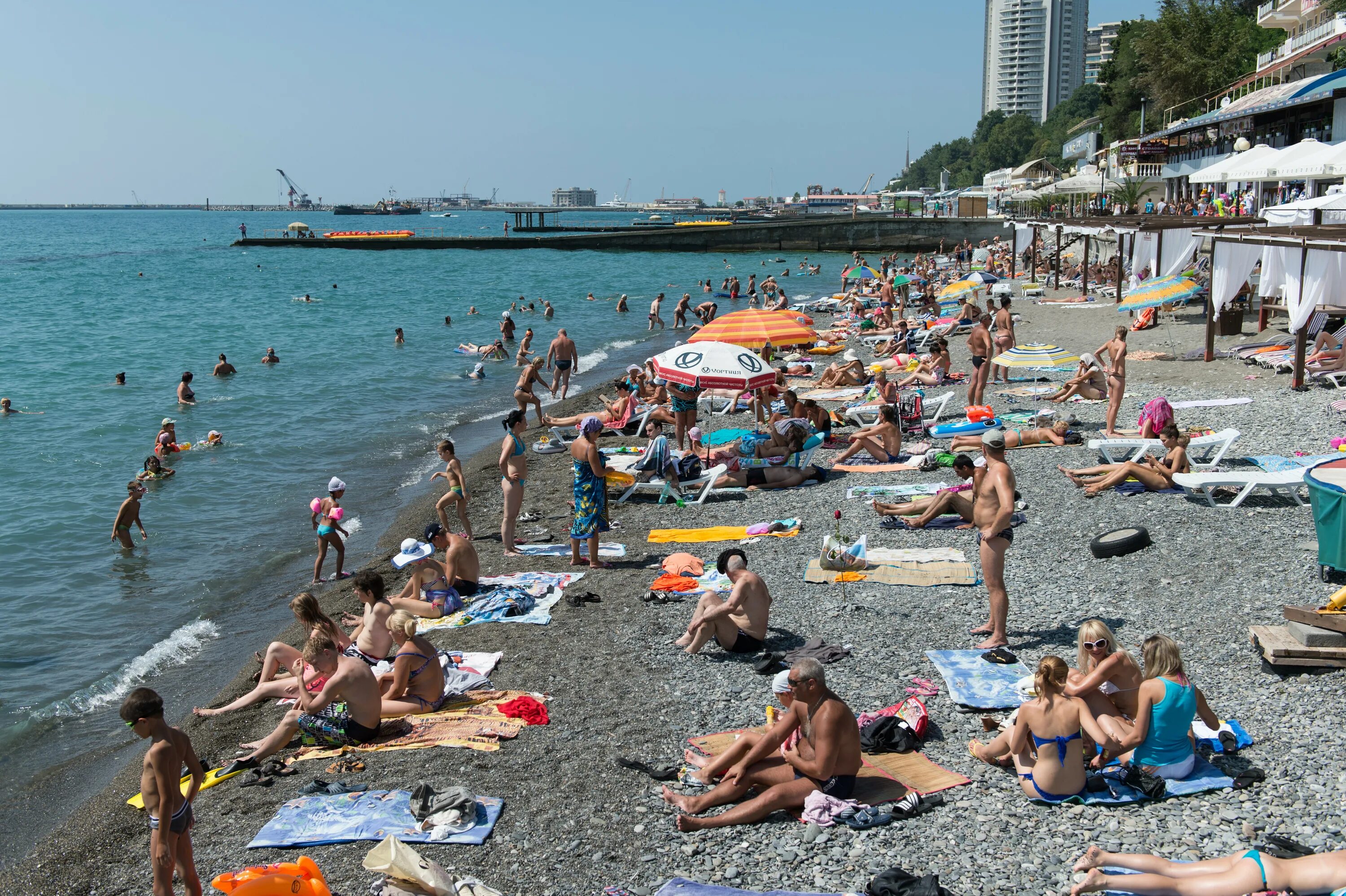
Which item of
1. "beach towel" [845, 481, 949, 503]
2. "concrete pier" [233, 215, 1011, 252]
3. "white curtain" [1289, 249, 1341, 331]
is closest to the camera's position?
"beach towel" [845, 481, 949, 503]

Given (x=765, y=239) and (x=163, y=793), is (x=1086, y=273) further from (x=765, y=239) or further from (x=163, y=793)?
(x=765, y=239)

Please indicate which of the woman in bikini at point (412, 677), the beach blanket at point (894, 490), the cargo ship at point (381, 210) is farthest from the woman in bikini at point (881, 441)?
the cargo ship at point (381, 210)

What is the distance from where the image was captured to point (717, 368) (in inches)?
518

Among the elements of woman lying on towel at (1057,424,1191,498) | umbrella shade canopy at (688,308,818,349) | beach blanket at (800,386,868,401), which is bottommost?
beach blanket at (800,386,868,401)

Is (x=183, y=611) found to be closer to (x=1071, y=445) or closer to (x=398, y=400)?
(x=1071, y=445)

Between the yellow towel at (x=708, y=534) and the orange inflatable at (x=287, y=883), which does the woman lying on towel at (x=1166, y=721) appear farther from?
the yellow towel at (x=708, y=534)

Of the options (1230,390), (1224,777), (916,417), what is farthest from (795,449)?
(1224,777)

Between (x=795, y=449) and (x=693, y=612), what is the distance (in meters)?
4.77

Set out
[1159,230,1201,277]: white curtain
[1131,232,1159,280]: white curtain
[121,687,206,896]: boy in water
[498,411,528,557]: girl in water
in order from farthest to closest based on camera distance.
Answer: [1131,232,1159,280]: white curtain
[1159,230,1201,277]: white curtain
[498,411,528,557]: girl in water
[121,687,206,896]: boy in water

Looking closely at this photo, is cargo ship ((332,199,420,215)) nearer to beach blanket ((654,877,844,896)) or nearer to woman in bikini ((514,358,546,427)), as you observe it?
woman in bikini ((514,358,546,427))

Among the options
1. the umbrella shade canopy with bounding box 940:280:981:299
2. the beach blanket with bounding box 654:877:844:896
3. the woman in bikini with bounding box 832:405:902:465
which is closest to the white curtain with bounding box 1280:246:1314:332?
the woman in bikini with bounding box 832:405:902:465

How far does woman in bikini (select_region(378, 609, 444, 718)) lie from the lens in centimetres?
721

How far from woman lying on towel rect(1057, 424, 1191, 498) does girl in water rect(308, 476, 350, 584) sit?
7988 millimetres

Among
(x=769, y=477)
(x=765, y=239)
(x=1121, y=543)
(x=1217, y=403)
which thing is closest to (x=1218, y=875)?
(x=1121, y=543)
